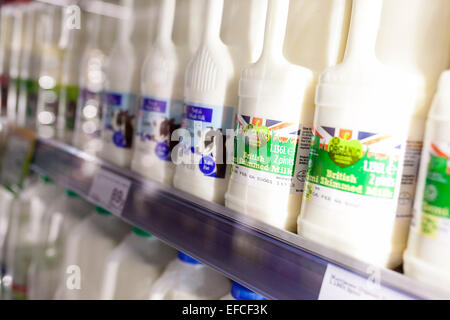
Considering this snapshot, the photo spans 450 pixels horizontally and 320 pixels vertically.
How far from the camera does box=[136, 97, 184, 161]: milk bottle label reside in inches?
31.7

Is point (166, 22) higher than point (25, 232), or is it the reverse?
point (166, 22)

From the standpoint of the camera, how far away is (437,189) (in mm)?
434

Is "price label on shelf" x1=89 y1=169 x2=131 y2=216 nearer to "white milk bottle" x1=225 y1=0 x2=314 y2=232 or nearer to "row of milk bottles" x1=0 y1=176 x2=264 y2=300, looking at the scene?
"row of milk bottles" x1=0 y1=176 x2=264 y2=300

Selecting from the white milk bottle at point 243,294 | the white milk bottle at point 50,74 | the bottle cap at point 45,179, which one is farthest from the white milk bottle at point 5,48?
the white milk bottle at point 243,294

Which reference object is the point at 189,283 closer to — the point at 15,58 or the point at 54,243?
the point at 54,243

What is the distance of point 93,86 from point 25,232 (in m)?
0.66

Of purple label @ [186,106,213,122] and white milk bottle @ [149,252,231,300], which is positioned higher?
purple label @ [186,106,213,122]

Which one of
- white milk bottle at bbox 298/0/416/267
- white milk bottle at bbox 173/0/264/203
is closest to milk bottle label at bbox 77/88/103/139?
white milk bottle at bbox 173/0/264/203

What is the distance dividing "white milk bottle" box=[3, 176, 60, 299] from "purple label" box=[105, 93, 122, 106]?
2.06 ft

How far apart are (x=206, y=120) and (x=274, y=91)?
146 mm

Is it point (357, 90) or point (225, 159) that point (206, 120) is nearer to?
point (225, 159)

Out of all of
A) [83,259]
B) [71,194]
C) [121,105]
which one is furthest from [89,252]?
[121,105]

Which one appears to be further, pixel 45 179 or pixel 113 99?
pixel 45 179

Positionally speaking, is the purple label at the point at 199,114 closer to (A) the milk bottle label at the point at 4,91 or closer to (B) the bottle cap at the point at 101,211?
(B) the bottle cap at the point at 101,211
